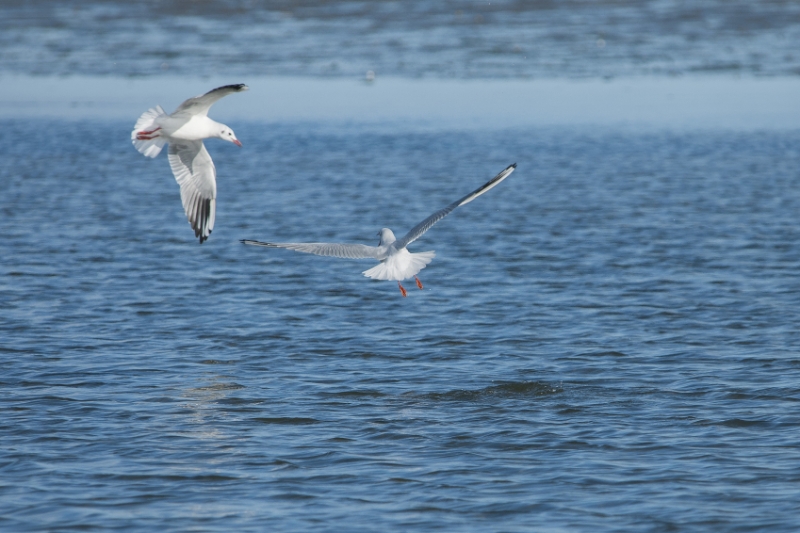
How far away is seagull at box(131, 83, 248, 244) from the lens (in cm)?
1066

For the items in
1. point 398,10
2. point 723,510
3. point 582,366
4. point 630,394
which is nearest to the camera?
point 723,510

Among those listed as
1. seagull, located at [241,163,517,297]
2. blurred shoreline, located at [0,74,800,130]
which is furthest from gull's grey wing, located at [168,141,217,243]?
blurred shoreline, located at [0,74,800,130]

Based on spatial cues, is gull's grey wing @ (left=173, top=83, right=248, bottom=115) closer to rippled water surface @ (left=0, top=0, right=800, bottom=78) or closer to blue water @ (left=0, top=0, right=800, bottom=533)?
blue water @ (left=0, top=0, right=800, bottom=533)

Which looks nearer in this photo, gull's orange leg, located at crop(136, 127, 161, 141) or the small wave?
gull's orange leg, located at crop(136, 127, 161, 141)

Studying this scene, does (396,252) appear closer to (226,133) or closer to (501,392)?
(501,392)

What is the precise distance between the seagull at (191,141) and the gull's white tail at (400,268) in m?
1.74

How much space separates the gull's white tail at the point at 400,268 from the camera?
414 inches

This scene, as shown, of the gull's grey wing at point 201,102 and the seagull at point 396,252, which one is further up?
the gull's grey wing at point 201,102

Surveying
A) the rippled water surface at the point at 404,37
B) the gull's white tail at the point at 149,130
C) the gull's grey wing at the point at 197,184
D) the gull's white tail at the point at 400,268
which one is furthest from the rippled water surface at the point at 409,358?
the rippled water surface at the point at 404,37

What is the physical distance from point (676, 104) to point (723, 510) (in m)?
24.0

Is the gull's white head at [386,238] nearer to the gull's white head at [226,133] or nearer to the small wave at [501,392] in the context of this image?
the small wave at [501,392]

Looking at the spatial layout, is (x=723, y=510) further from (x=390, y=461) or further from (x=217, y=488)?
(x=217, y=488)

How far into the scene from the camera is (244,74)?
35625 millimetres

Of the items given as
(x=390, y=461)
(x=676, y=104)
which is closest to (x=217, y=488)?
(x=390, y=461)
